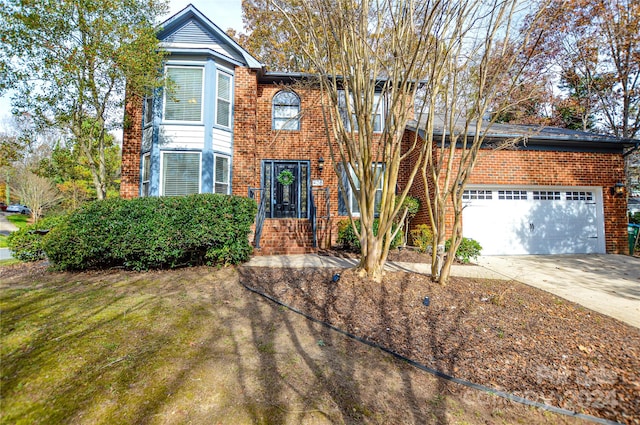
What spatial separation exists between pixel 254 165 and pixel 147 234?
473 centimetres

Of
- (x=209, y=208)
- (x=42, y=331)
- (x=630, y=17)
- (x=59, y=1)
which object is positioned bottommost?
(x=42, y=331)

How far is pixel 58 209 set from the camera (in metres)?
20.5

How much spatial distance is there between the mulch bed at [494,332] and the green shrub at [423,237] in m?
2.69

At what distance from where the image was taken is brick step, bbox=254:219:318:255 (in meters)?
7.96

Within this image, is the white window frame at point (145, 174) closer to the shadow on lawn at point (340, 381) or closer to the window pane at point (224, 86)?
the window pane at point (224, 86)

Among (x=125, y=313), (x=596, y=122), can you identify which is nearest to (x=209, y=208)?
(x=125, y=313)

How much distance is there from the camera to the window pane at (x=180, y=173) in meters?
8.72

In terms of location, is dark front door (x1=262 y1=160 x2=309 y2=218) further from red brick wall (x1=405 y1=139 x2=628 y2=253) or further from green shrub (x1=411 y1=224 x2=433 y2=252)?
red brick wall (x1=405 y1=139 x2=628 y2=253)

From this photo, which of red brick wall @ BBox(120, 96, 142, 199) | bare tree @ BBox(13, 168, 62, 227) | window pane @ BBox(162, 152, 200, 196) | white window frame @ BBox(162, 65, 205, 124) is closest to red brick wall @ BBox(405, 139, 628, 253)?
window pane @ BBox(162, 152, 200, 196)

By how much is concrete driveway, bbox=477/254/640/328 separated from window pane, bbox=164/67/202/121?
944cm

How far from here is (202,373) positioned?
244 centimetres

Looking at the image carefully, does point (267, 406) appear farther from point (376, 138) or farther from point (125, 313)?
point (376, 138)

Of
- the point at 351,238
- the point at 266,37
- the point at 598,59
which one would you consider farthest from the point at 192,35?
the point at 598,59

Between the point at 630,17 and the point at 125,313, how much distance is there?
19.0 m
